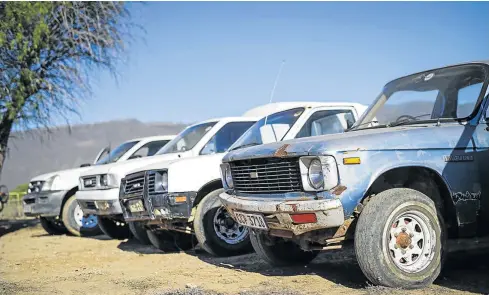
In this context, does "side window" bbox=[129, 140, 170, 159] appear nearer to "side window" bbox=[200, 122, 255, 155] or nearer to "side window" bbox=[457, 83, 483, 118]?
"side window" bbox=[200, 122, 255, 155]

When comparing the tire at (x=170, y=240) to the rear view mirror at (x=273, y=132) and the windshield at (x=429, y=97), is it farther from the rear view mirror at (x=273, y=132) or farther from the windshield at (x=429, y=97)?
the windshield at (x=429, y=97)

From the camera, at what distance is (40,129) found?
1276 centimetres

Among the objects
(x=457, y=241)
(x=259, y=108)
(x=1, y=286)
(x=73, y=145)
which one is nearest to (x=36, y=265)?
(x=1, y=286)

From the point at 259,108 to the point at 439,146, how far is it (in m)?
5.24

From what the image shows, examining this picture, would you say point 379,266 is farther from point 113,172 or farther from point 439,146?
point 113,172

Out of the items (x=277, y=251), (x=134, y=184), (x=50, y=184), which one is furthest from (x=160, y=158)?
(x=50, y=184)

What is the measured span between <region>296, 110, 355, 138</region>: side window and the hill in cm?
2132

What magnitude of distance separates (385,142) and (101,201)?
5.47m

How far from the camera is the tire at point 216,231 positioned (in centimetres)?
609

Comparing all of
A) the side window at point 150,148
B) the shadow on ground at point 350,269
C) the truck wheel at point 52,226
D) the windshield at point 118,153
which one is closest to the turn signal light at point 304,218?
the shadow on ground at point 350,269

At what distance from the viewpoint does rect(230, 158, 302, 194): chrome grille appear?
421 cm

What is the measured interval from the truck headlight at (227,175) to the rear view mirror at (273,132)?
46.7 inches

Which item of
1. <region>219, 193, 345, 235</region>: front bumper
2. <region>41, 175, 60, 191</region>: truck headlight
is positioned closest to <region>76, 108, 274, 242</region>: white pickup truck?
<region>41, 175, 60, 191</region>: truck headlight

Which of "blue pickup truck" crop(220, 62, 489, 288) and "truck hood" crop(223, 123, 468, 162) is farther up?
"truck hood" crop(223, 123, 468, 162)
